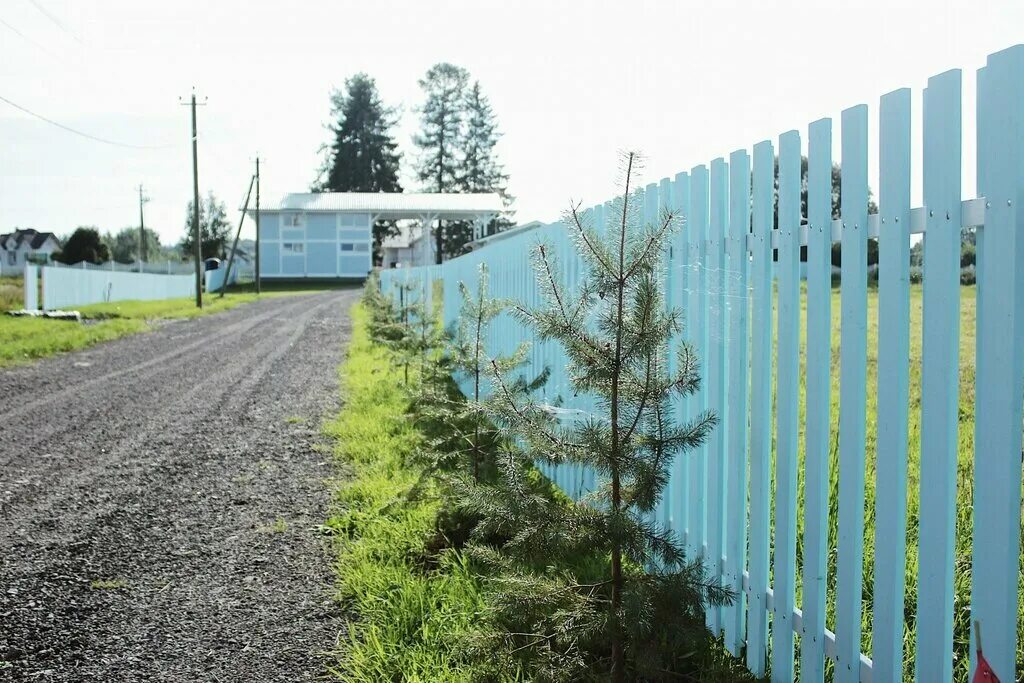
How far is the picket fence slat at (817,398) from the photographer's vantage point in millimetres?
2734

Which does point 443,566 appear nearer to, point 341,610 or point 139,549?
point 341,610

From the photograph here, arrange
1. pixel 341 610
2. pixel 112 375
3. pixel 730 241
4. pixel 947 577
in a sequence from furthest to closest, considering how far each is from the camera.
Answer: pixel 112 375, pixel 341 610, pixel 730 241, pixel 947 577

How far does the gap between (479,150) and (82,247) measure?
2929 cm

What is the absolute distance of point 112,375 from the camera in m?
12.7

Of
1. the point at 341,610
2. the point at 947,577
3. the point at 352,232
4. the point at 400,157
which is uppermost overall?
the point at 400,157

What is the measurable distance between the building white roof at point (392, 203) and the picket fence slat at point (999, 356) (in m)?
46.3

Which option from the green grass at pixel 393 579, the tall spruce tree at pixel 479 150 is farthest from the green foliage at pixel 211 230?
the green grass at pixel 393 579

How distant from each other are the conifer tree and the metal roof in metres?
45.6

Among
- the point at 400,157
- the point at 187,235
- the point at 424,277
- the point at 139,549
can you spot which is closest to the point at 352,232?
the point at 400,157

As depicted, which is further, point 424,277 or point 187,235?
point 187,235

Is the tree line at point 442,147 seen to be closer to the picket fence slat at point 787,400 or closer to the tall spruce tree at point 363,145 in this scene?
the tall spruce tree at point 363,145

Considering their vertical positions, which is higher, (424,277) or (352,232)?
(352,232)

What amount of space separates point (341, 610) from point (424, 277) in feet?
39.4

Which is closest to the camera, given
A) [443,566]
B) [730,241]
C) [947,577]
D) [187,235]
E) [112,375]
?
[947,577]
